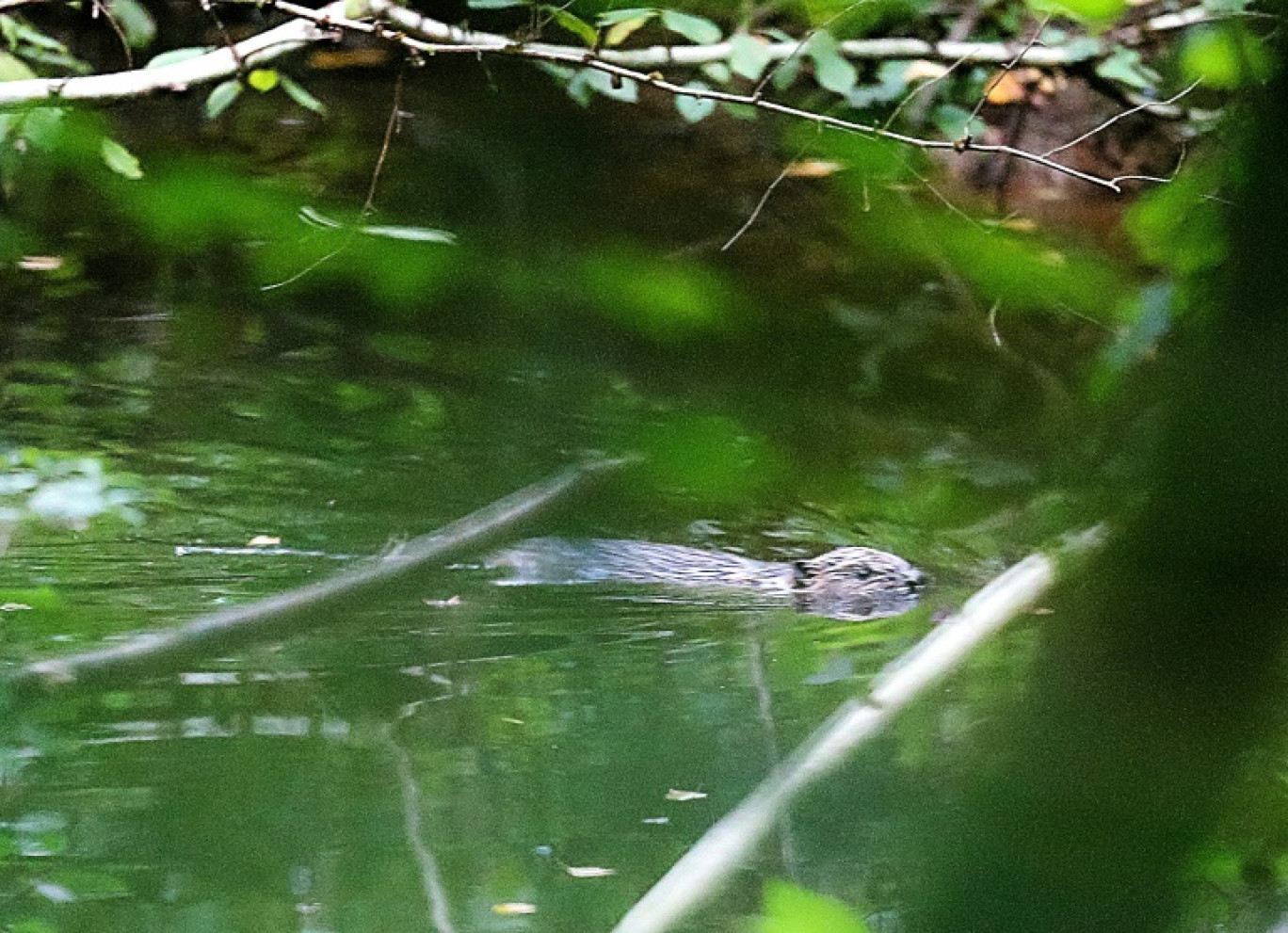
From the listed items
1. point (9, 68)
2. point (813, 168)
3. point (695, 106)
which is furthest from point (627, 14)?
point (9, 68)

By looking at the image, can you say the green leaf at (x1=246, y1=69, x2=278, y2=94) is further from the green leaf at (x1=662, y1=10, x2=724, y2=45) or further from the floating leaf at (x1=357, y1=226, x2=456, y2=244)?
the floating leaf at (x1=357, y1=226, x2=456, y2=244)

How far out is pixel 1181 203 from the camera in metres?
0.32

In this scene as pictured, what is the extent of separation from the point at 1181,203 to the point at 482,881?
83cm

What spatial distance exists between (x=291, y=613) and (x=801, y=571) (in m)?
1.87

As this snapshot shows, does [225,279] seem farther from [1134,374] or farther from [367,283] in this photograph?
[1134,374]

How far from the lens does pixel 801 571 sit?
8.62 feet

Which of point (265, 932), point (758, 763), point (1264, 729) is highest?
point (1264, 729)

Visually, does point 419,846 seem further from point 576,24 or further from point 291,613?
point 576,24

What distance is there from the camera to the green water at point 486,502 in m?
0.34

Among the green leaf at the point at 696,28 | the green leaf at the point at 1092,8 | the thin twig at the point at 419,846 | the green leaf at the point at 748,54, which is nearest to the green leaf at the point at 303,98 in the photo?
the green leaf at the point at 696,28

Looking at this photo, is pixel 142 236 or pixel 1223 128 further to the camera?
A: pixel 142 236

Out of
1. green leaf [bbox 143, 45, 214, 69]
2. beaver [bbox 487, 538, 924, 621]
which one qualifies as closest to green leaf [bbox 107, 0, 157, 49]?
green leaf [bbox 143, 45, 214, 69]

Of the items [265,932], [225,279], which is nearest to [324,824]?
[265,932]

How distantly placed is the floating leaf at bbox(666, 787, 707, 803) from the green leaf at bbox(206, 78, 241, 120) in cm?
53
